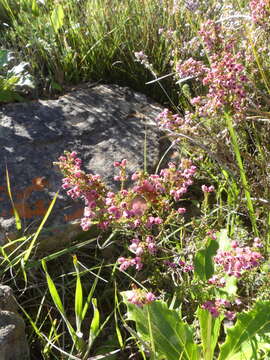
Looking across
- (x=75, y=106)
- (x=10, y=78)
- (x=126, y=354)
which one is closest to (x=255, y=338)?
(x=126, y=354)

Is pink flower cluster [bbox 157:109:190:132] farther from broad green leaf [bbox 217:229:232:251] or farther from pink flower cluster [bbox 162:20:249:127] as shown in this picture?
broad green leaf [bbox 217:229:232:251]

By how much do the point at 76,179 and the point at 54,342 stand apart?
0.66m

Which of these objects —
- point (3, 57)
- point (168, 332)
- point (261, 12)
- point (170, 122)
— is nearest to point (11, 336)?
point (168, 332)

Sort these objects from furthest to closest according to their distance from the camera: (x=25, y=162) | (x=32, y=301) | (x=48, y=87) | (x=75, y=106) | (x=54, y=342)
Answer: (x=48, y=87)
(x=75, y=106)
(x=25, y=162)
(x=32, y=301)
(x=54, y=342)

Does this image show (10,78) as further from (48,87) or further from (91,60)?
(91,60)

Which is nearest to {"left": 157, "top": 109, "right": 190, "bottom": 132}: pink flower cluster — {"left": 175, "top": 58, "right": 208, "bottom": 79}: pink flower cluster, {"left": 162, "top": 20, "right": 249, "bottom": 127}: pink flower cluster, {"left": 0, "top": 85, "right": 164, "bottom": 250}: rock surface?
{"left": 162, "top": 20, "right": 249, "bottom": 127}: pink flower cluster

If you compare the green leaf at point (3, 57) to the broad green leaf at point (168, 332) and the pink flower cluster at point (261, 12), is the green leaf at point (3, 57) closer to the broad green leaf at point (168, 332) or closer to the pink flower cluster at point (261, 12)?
the pink flower cluster at point (261, 12)

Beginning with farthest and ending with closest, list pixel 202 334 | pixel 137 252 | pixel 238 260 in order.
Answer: pixel 202 334 → pixel 137 252 → pixel 238 260

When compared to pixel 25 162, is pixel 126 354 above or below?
below

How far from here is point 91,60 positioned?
309cm

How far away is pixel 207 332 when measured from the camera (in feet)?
5.11

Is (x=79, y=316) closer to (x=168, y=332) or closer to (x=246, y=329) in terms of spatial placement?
(x=168, y=332)

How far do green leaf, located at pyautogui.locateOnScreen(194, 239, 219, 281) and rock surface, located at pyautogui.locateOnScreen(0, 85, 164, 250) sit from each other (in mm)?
626

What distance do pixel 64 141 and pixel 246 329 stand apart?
1.38m
